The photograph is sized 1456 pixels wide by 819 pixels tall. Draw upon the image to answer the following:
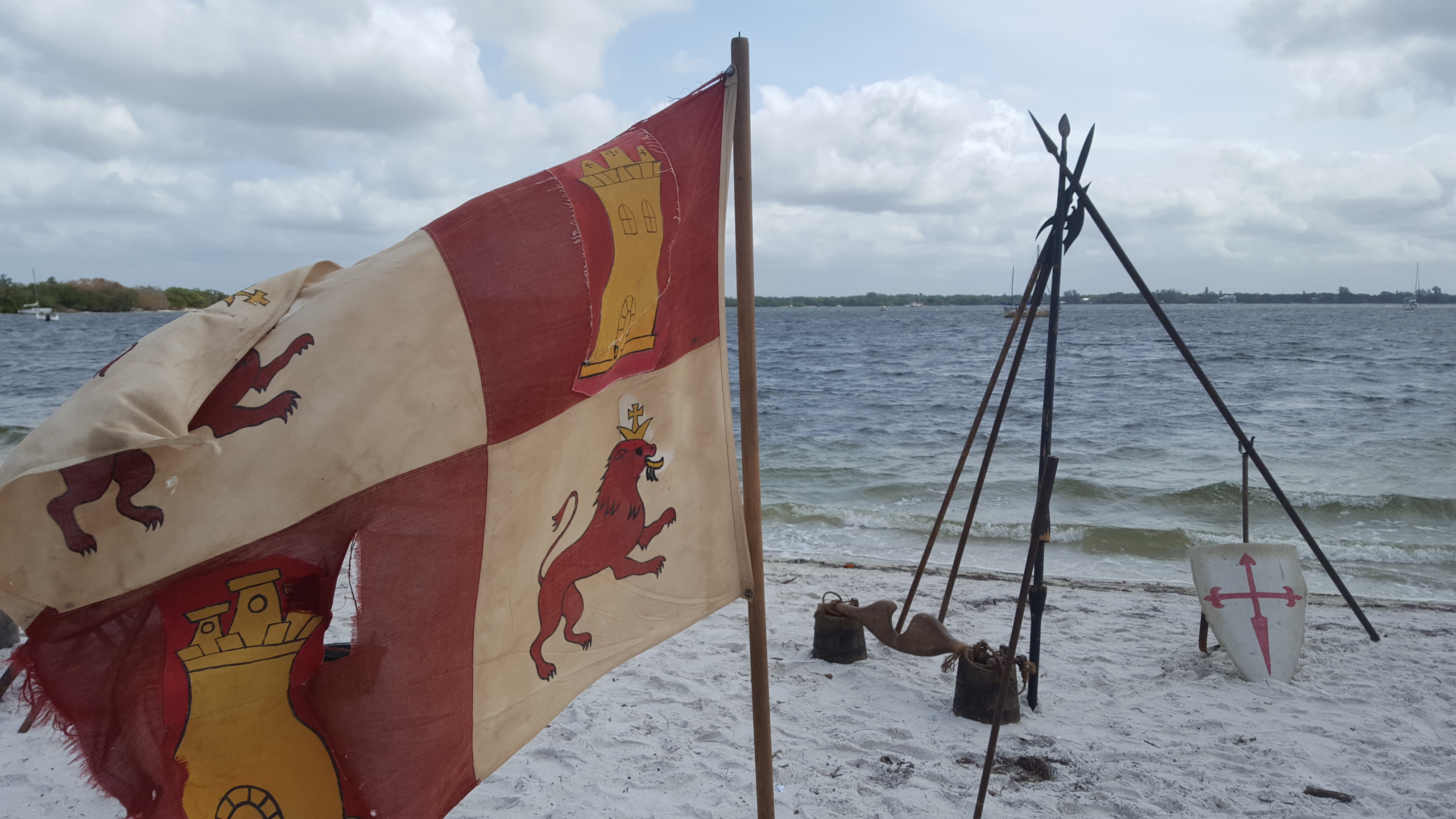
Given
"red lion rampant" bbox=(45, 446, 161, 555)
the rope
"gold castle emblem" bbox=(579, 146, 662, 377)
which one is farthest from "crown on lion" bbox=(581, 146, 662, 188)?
the rope

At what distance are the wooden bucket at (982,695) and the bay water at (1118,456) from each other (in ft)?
12.4

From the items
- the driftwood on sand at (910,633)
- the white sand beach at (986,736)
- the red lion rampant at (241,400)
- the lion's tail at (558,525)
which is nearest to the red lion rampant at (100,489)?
the red lion rampant at (241,400)

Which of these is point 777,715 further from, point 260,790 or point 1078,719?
point 260,790

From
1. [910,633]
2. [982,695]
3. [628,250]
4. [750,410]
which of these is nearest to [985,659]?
[982,695]

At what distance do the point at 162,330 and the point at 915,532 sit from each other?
912 cm

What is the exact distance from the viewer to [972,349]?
50.1m

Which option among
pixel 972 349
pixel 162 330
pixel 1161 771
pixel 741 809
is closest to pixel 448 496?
pixel 162 330

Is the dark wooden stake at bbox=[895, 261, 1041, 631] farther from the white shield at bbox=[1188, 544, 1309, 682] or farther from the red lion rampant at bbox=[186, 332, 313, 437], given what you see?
the red lion rampant at bbox=[186, 332, 313, 437]

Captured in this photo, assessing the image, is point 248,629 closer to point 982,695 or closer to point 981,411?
point 982,695

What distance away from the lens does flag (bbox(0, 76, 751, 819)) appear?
163cm

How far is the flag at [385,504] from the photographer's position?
163cm

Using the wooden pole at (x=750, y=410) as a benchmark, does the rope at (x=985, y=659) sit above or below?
below

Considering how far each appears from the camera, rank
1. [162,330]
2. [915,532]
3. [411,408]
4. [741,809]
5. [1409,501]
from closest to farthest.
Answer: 1. [162,330]
2. [411,408]
3. [741,809]
4. [915,532]
5. [1409,501]

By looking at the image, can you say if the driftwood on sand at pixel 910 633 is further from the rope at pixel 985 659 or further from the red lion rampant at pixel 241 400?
the red lion rampant at pixel 241 400
